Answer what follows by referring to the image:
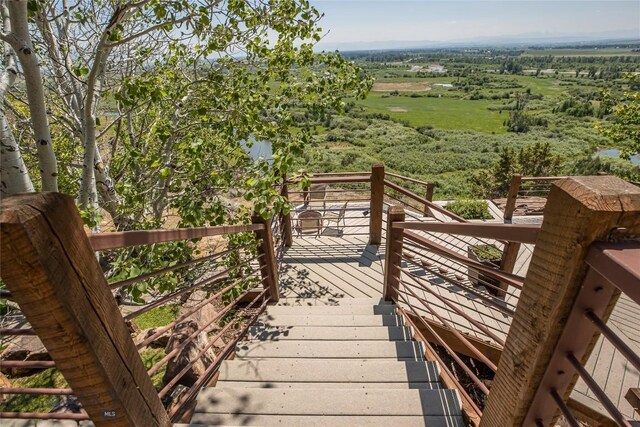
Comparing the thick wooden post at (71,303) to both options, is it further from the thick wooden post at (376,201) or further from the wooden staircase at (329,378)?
the thick wooden post at (376,201)

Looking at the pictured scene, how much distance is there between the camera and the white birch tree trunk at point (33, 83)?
Result: 2121 mm

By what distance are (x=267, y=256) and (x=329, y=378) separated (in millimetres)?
1444

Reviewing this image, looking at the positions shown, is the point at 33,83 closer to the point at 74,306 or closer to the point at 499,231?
the point at 74,306

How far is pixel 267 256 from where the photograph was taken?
11.1ft

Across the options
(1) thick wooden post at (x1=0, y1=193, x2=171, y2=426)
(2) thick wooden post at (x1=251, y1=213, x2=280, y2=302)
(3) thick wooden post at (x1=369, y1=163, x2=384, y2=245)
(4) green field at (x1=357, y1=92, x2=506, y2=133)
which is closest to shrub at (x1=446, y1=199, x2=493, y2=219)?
(3) thick wooden post at (x1=369, y1=163, x2=384, y2=245)

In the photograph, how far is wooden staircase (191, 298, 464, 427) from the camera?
1859 mm

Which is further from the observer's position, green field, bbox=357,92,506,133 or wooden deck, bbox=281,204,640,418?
green field, bbox=357,92,506,133

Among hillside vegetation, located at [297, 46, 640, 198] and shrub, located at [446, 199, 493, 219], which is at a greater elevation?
shrub, located at [446, 199, 493, 219]

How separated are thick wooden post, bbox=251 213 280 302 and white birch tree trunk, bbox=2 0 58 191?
1655 millimetres

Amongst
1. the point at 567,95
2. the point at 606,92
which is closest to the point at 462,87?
the point at 567,95

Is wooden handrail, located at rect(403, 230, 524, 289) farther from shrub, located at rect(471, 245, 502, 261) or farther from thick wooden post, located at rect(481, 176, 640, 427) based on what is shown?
shrub, located at rect(471, 245, 502, 261)

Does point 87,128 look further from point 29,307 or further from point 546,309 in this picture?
point 546,309

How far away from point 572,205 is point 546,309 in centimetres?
32

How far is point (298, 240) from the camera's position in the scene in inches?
227
